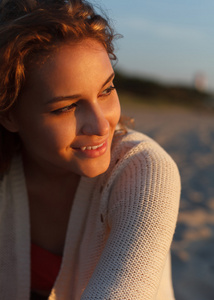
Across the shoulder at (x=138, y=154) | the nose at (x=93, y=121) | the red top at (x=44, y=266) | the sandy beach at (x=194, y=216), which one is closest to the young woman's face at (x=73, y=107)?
the nose at (x=93, y=121)

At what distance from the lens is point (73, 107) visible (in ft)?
4.84

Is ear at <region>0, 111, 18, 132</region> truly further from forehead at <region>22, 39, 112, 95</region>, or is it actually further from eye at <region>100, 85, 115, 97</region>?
eye at <region>100, 85, 115, 97</region>

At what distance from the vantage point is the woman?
1.41 m

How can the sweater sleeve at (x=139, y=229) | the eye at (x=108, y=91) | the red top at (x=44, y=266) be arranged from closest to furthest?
the sweater sleeve at (x=139, y=229), the eye at (x=108, y=91), the red top at (x=44, y=266)

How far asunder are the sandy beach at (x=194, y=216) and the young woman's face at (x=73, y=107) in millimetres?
1561

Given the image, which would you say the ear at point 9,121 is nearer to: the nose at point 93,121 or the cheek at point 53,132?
the cheek at point 53,132

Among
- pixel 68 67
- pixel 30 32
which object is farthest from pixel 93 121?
pixel 30 32

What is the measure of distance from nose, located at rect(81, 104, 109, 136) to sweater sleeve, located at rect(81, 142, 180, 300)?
0.25 m

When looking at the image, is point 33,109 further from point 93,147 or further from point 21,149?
point 21,149

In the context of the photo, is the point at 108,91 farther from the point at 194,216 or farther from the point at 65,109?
the point at 194,216

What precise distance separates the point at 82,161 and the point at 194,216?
93.2 inches

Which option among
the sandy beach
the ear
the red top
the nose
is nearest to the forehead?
the nose

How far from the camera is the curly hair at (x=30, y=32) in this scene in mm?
1454

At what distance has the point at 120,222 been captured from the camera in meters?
1.48
